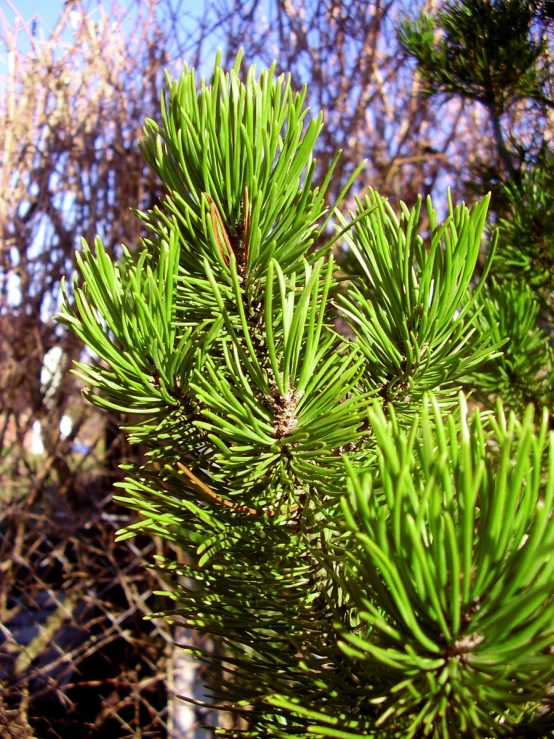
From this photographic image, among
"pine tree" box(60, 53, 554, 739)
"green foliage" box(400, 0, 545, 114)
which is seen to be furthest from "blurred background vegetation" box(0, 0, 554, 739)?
"pine tree" box(60, 53, 554, 739)

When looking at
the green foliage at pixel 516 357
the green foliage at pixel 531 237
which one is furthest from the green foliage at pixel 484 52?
the green foliage at pixel 516 357

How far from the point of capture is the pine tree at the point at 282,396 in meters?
0.27

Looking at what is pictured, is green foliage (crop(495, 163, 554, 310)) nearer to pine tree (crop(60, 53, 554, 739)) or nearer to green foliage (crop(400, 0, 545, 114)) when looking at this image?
green foliage (crop(400, 0, 545, 114))

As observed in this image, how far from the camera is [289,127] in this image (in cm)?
35

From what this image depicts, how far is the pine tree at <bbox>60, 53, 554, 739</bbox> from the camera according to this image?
0.27 m

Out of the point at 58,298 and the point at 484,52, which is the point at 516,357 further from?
the point at 58,298

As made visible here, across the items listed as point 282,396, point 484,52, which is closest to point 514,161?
point 484,52

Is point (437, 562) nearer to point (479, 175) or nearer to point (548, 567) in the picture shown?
point (548, 567)

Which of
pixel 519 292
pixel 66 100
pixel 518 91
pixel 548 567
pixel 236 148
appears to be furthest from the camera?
pixel 66 100

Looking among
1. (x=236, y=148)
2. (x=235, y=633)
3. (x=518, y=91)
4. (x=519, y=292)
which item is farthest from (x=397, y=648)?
(x=518, y=91)

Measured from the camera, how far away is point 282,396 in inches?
12.7

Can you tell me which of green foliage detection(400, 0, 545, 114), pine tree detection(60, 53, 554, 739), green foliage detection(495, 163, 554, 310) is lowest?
pine tree detection(60, 53, 554, 739)

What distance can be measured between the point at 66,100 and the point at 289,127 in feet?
4.04

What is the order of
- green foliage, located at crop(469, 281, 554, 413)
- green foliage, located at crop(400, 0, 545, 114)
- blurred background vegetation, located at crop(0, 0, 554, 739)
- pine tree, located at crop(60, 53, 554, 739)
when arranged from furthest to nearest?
blurred background vegetation, located at crop(0, 0, 554, 739) < green foliage, located at crop(400, 0, 545, 114) < green foliage, located at crop(469, 281, 554, 413) < pine tree, located at crop(60, 53, 554, 739)
